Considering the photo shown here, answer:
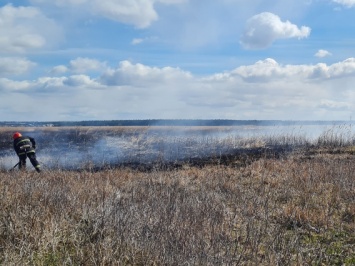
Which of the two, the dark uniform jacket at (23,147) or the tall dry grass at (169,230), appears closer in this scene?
the tall dry grass at (169,230)

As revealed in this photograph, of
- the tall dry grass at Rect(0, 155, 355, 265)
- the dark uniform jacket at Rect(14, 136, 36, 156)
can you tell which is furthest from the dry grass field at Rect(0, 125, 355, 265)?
the dark uniform jacket at Rect(14, 136, 36, 156)

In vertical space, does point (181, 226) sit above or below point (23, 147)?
below

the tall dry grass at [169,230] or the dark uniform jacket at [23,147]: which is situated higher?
the dark uniform jacket at [23,147]

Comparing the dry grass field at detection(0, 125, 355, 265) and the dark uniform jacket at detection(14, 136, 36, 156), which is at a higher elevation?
the dark uniform jacket at detection(14, 136, 36, 156)

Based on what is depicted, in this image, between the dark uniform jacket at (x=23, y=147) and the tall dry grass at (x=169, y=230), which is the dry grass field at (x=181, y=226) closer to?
the tall dry grass at (x=169, y=230)

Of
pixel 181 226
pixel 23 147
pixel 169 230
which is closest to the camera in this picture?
pixel 169 230

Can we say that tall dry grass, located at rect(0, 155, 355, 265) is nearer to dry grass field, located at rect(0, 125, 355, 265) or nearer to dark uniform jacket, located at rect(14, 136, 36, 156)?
dry grass field, located at rect(0, 125, 355, 265)

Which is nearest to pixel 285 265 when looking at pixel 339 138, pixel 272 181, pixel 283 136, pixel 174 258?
pixel 174 258

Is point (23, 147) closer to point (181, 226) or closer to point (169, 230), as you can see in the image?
point (181, 226)

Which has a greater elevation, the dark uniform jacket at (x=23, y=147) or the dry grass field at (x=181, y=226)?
the dark uniform jacket at (x=23, y=147)

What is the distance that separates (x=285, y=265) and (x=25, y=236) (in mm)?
2904

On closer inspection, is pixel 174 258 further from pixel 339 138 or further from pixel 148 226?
→ pixel 339 138

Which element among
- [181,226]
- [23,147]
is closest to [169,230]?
[181,226]

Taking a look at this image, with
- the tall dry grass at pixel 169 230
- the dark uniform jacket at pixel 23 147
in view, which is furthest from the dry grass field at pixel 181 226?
the dark uniform jacket at pixel 23 147
